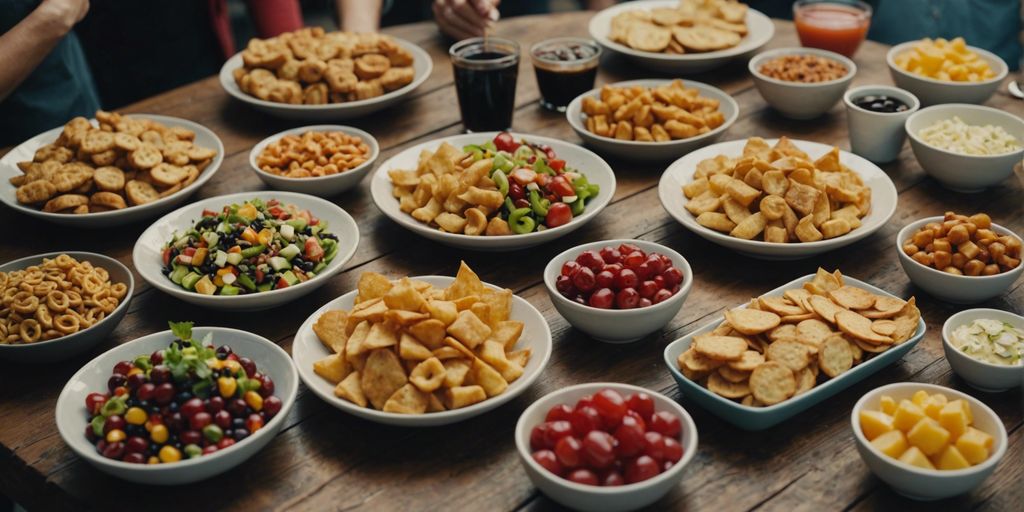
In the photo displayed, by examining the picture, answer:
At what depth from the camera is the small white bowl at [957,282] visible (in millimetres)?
1843

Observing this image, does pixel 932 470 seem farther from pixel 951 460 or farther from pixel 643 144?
pixel 643 144

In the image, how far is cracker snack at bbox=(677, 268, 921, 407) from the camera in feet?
5.07

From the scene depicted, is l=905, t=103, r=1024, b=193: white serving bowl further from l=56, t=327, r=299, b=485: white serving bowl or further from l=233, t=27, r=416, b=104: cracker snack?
l=56, t=327, r=299, b=485: white serving bowl

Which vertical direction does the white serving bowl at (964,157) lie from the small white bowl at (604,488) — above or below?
below

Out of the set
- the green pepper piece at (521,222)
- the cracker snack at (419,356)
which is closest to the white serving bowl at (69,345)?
the cracker snack at (419,356)

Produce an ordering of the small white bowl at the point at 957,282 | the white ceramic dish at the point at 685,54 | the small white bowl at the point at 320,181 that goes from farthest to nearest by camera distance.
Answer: the white ceramic dish at the point at 685,54, the small white bowl at the point at 320,181, the small white bowl at the point at 957,282

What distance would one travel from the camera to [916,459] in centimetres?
137

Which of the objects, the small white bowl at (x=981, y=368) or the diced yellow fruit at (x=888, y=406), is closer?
the diced yellow fruit at (x=888, y=406)

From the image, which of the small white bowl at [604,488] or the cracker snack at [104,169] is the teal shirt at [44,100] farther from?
the small white bowl at [604,488]

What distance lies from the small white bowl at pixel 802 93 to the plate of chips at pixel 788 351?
1.08 meters

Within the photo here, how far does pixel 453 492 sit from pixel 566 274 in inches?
21.5

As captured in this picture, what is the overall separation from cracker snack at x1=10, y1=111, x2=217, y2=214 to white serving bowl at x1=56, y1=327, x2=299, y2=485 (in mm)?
691

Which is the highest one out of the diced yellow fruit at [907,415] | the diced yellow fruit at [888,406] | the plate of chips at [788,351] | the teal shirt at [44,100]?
the diced yellow fruit at [907,415]

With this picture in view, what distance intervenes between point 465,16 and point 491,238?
4.62ft
